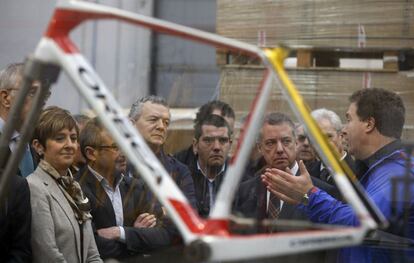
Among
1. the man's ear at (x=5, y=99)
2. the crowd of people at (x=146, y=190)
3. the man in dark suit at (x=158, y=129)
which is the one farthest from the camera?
the man's ear at (x=5, y=99)

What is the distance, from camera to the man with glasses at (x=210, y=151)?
137 inches

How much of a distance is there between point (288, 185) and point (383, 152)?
0.43 m

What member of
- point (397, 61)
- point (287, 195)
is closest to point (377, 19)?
point (397, 61)

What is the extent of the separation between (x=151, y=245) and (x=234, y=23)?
2102mm

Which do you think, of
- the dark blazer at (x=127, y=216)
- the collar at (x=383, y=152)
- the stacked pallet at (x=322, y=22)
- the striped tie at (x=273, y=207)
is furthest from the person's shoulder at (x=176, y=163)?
the stacked pallet at (x=322, y=22)

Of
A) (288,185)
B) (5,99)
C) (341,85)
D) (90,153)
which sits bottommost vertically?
(288,185)

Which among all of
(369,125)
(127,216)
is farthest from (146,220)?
(369,125)

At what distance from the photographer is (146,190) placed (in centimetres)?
343

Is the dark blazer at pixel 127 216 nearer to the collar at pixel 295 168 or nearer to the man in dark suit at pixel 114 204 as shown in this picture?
the man in dark suit at pixel 114 204

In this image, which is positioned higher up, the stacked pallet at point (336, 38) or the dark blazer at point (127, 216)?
the stacked pallet at point (336, 38)

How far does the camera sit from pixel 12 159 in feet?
9.38

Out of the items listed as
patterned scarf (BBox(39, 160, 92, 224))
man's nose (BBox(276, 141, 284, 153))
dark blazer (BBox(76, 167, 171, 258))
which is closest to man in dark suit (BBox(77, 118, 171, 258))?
dark blazer (BBox(76, 167, 171, 258))

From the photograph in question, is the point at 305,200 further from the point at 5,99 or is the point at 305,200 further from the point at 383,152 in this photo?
the point at 5,99

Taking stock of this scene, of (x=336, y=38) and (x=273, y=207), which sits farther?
(x=336, y=38)
